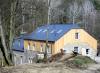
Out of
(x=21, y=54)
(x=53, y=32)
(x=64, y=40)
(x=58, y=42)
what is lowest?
(x=21, y=54)

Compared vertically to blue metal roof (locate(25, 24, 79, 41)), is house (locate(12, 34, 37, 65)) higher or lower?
lower

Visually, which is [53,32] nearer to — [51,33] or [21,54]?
[51,33]

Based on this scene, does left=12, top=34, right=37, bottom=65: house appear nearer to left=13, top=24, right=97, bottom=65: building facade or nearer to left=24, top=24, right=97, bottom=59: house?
left=13, top=24, right=97, bottom=65: building facade

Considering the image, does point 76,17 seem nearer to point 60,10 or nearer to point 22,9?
point 60,10

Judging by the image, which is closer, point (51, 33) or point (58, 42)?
point (58, 42)

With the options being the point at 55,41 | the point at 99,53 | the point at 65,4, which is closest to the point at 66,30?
the point at 55,41

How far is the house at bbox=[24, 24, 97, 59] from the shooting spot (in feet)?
166

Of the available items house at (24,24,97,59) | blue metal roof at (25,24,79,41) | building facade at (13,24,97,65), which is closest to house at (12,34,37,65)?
building facade at (13,24,97,65)

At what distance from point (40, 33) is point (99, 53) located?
12.2 meters

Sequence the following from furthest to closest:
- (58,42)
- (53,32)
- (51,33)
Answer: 1. (51,33)
2. (53,32)
3. (58,42)

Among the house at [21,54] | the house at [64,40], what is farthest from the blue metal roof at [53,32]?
the house at [21,54]

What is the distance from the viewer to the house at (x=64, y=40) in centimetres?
5053

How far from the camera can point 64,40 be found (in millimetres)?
51344

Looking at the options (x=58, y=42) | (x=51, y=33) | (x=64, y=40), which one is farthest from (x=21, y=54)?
(x=64, y=40)
